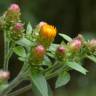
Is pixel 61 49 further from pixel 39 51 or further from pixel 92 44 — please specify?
pixel 92 44

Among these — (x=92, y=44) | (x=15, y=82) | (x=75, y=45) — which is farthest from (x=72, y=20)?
(x=15, y=82)

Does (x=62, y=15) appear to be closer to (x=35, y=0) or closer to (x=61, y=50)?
(x=35, y=0)

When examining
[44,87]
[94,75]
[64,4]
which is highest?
[44,87]

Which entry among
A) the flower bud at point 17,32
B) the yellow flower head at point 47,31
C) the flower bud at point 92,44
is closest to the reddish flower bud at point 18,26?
the flower bud at point 17,32

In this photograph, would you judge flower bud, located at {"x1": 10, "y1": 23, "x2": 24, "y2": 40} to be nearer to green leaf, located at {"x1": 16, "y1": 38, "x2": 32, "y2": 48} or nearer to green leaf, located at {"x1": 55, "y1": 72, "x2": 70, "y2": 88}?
green leaf, located at {"x1": 16, "y1": 38, "x2": 32, "y2": 48}

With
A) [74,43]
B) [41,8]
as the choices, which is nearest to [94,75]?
[41,8]
